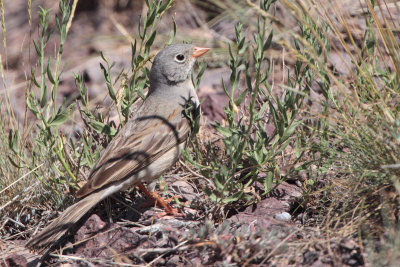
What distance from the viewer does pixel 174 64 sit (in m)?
5.21

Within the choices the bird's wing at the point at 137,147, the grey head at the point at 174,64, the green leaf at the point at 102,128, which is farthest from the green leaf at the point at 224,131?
the grey head at the point at 174,64

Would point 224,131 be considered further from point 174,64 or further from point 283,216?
point 174,64

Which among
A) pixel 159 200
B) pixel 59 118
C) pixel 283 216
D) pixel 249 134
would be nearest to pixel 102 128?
pixel 59 118

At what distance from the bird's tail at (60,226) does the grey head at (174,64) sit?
1.48 meters

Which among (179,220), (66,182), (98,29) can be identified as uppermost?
(98,29)

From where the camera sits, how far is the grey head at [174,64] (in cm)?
519

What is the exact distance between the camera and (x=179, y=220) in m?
4.50

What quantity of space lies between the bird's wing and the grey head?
36 centimetres

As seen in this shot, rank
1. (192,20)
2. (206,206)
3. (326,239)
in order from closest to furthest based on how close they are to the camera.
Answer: (326,239) < (206,206) < (192,20)

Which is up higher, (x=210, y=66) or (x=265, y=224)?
(x=210, y=66)

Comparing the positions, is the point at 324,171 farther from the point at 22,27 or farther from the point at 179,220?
the point at 22,27

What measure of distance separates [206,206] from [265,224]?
1.91 ft

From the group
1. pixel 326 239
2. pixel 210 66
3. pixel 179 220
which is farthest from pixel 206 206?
pixel 210 66

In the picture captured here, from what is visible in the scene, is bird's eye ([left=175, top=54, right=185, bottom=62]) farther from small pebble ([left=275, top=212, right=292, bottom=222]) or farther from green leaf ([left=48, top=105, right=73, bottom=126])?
small pebble ([left=275, top=212, right=292, bottom=222])
